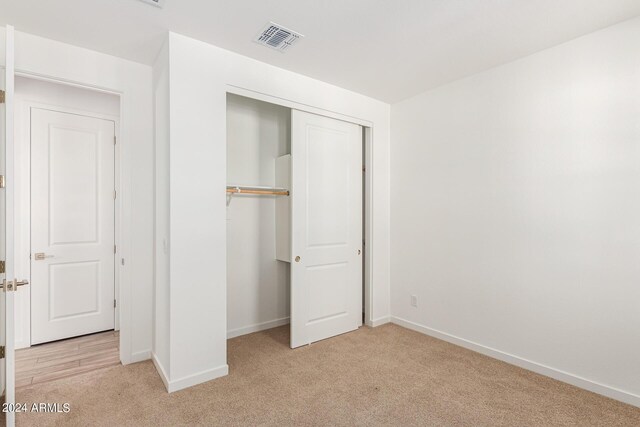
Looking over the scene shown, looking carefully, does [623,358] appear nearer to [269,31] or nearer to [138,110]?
[269,31]

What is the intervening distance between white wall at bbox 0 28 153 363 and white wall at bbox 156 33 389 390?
41 cm

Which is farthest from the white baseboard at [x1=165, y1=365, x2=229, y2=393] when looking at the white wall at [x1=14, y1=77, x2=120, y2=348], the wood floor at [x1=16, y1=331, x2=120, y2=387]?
the white wall at [x1=14, y1=77, x2=120, y2=348]

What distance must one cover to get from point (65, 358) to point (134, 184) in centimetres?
173

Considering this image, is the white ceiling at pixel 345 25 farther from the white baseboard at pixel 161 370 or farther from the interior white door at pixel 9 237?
the white baseboard at pixel 161 370

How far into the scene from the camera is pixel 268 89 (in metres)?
2.88

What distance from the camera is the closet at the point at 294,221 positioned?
10.5 ft

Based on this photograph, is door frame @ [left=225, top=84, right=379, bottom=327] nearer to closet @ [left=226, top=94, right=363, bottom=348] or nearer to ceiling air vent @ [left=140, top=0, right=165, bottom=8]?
closet @ [left=226, top=94, right=363, bottom=348]

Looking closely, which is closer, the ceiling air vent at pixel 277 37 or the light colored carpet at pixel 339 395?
the light colored carpet at pixel 339 395

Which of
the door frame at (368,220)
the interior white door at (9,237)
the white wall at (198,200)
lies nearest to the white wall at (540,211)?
the door frame at (368,220)

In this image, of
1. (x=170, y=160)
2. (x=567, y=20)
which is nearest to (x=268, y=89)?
(x=170, y=160)

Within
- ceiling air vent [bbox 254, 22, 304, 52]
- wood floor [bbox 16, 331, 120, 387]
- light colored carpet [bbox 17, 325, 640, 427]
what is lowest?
wood floor [bbox 16, 331, 120, 387]

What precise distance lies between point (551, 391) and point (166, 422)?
267 centimetres

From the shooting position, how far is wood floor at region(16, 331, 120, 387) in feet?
8.65

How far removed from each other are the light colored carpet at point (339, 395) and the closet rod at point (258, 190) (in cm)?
151
